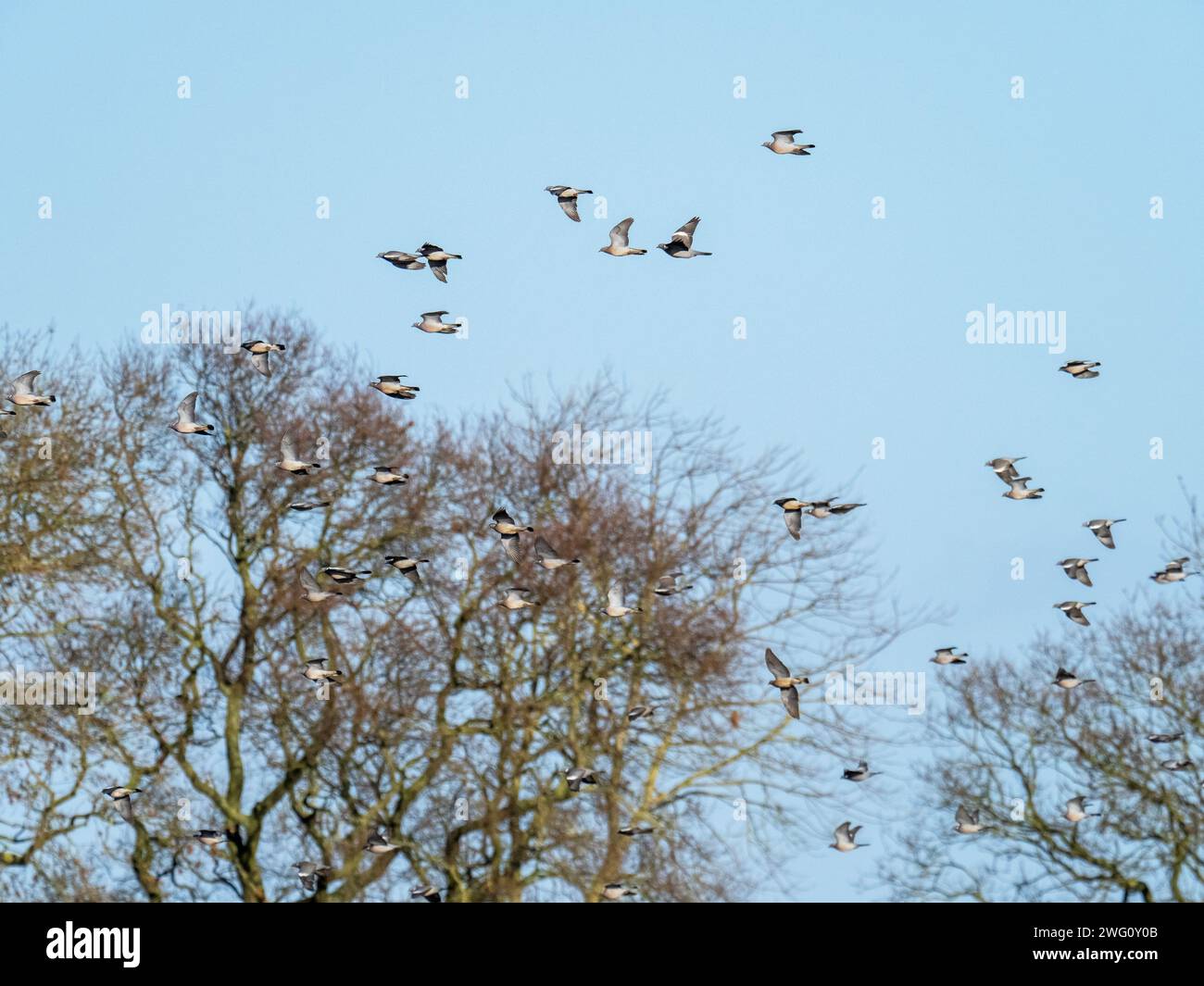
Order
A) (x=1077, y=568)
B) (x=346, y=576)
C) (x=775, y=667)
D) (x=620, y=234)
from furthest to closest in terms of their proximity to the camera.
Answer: (x=346, y=576), (x=1077, y=568), (x=620, y=234), (x=775, y=667)

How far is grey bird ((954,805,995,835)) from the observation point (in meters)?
29.2

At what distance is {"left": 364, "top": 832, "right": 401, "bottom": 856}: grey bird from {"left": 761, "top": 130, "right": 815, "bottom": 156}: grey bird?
11.6 metres

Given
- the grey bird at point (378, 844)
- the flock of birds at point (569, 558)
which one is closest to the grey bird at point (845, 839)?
the flock of birds at point (569, 558)

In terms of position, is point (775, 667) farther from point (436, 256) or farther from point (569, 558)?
point (569, 558)

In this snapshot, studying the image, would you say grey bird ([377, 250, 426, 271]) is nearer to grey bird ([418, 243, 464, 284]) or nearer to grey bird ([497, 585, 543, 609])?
grey bird ([418, 243, 464, 284])

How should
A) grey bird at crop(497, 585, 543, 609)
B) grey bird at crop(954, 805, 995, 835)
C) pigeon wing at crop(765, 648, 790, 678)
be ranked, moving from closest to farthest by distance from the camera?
1. pigeon wing at crop(765, 648, 790, 678)
2. grey bird at crop(497, 585, 543, 609)
3. grey bird at crop(954, 805, 995, 835)

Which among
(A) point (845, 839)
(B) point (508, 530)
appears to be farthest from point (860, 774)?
(B) point (508, 530)

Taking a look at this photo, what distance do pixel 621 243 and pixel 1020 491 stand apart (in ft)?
22.3

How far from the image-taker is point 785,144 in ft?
76.1

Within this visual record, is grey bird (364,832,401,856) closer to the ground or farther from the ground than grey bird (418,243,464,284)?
closer to the ground

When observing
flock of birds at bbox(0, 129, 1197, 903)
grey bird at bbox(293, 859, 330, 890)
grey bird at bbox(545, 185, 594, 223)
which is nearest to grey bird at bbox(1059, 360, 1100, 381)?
flock of birds at bbox(0, 129, 1197, 903)

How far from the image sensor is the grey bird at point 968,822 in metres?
29.2

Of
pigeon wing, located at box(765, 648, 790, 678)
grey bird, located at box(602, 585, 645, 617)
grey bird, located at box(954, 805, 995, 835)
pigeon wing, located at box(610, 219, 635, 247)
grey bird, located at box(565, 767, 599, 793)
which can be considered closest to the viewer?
pigeon wing, located at box(765, 648, 790, 678)
